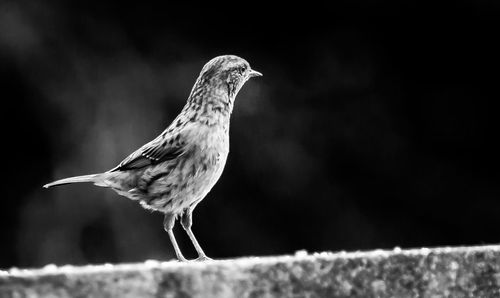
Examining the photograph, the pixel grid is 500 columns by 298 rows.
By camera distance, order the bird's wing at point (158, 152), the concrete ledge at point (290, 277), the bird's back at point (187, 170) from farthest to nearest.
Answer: the bird's wing at point (158, 152) → the bird's back at point (187, 170) → the concrete ledge at point (290, 277)

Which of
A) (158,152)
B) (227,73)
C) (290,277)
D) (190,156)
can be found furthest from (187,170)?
(290,277)

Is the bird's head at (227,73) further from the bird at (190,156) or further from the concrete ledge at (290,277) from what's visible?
the concrete ledge at (290,277)

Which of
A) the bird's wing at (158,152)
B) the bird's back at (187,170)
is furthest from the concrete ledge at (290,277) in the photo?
the bird's wing at (158,152)

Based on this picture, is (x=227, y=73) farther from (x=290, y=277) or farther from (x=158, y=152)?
(x=290, y=277)

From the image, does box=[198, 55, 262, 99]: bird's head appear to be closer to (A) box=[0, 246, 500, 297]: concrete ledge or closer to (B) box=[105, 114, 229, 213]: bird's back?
(B) box=[105, 114, 229, 213]: bird's back

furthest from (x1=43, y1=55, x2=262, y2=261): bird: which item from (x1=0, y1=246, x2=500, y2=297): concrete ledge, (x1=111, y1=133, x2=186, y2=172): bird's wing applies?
(x1=0, y1=246, x2=500, y2=297): concrete ledge

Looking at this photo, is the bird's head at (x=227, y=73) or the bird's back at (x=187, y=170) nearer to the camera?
the bird's back at (x=187, y=170)
